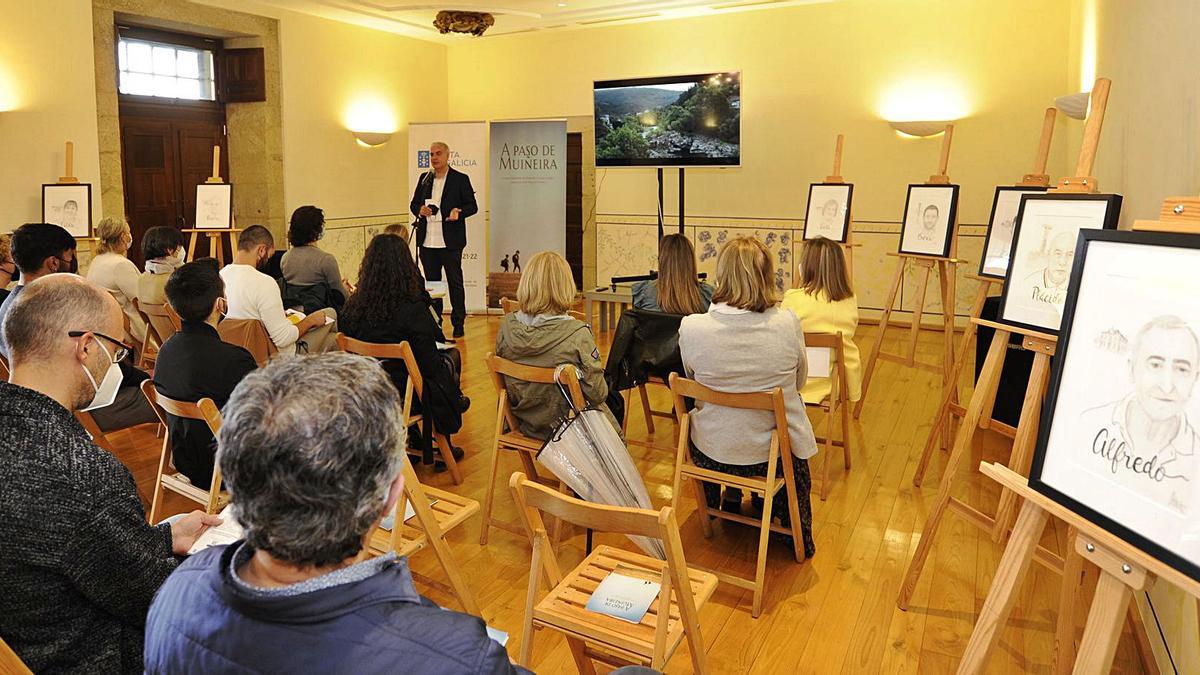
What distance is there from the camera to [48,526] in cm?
158

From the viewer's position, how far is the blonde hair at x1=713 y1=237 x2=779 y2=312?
10.5ft

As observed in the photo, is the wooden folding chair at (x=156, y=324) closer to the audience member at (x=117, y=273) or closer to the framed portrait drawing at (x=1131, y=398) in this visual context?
the audience member at (x=117, y=273)

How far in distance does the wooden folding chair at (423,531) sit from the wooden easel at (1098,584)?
1.54 m

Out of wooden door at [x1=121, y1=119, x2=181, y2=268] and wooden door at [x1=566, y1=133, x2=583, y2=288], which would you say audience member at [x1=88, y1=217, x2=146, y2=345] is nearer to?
wooden door at [x1=121, y1=119, x2=181, y2=268]

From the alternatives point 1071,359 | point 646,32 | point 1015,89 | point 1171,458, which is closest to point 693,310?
point 1071,359

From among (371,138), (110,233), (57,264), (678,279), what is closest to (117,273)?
(110,233)

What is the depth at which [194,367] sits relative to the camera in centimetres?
328

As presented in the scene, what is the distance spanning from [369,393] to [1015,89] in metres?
8.12

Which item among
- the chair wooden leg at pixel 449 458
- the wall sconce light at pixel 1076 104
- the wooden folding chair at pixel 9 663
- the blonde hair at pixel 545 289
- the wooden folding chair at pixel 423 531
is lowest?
the chair wooden leg at pixel 449 458

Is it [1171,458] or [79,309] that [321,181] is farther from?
[1171,458]

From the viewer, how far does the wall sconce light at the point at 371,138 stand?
9.70 m

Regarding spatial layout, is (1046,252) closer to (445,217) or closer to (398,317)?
(398,317)

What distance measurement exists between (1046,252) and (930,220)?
303 cm

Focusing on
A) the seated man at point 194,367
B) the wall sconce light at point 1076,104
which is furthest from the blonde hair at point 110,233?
the wall sconce light at point 1076,104
